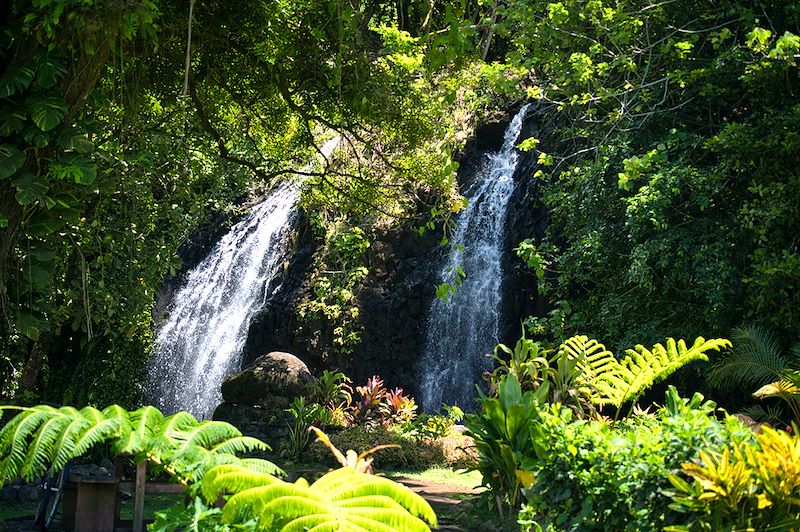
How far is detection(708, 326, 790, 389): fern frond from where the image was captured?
1123 centimetres

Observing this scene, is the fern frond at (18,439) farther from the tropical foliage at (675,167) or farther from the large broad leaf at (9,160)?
the tropical foliage at (675,167)

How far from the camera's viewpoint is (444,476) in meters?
13.4

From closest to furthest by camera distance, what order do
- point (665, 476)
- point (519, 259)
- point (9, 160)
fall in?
point (665, 476)
point (9, 160)
point (519, 259)

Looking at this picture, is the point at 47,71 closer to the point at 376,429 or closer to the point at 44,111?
the point at 44,111

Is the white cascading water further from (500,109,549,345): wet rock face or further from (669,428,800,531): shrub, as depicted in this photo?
(669,428,800,531): shrub

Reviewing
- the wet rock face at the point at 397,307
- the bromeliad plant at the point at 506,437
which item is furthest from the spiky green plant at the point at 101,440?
the wet rock face at the point at 397,307

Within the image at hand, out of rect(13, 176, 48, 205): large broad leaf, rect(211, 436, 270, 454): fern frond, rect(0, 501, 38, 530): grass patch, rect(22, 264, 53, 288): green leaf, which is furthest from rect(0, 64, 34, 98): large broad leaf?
rect(0, 501, 38, 530): grass patch

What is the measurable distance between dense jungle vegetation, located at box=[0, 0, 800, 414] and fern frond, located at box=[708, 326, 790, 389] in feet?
1.33

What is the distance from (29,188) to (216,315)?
15893 millimetres

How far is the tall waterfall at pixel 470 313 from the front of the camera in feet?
57.8

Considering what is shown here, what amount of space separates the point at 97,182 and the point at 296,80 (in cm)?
213

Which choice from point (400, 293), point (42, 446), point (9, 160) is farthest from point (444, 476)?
point (42, 446)

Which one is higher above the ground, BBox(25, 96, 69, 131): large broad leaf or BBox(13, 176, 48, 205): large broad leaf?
BBox(25, 96, 69, 131): large broad leaf

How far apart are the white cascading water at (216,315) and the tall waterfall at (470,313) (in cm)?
418
